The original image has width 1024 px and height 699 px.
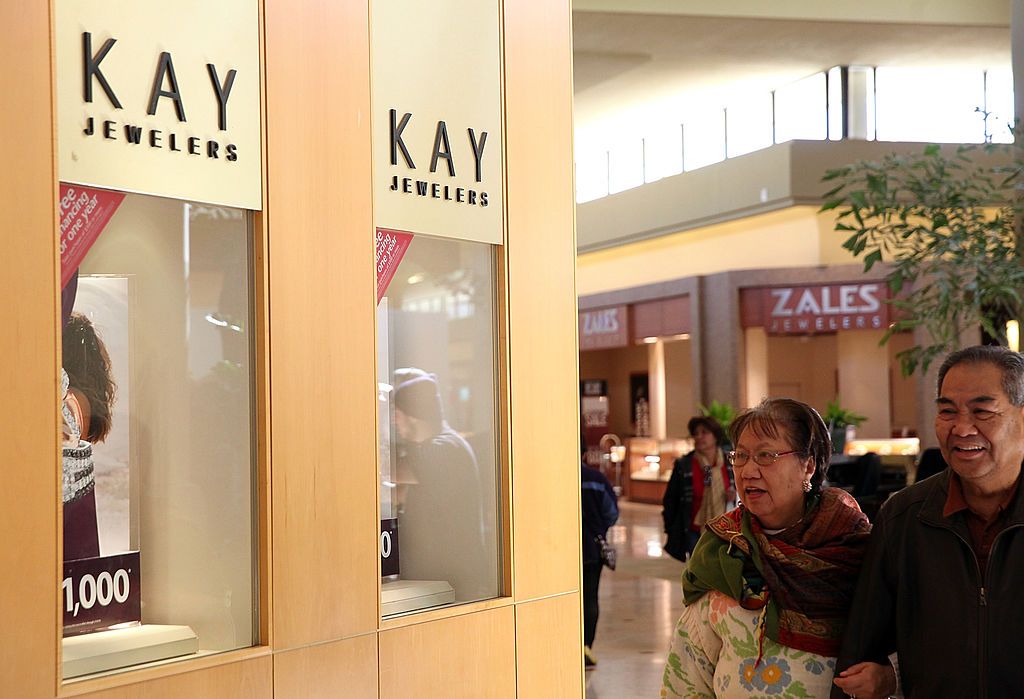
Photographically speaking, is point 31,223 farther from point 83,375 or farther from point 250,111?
point 250,111

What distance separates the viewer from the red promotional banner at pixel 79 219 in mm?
2709

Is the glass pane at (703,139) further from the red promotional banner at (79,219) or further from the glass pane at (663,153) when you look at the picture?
the red promotional banner at (79,219)

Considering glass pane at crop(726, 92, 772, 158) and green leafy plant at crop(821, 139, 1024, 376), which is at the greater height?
glass pane at crop(726, 92, 772, 158)

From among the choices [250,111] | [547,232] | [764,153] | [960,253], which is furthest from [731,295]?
[250,111]

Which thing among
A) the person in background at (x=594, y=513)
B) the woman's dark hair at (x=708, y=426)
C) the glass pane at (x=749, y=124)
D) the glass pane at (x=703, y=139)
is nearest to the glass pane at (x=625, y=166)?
the glass pane at (x=703, y=139)

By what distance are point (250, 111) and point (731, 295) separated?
51.1 ft

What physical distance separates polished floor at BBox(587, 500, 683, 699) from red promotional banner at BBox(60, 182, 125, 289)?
514 cm

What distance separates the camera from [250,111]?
3.11m

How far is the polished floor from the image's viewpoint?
7.43 m

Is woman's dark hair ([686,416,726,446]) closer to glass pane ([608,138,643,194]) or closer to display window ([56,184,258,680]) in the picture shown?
display window ([56,184,258,680])

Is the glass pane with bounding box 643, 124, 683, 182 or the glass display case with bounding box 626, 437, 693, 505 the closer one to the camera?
the glass pane with bounding box 643, 124, 683, 182

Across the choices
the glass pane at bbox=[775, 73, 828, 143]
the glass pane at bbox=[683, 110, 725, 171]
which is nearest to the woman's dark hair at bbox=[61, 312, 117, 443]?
the glass pane at bbox=[775, 73, 828, 143]

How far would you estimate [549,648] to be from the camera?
12.9 feet

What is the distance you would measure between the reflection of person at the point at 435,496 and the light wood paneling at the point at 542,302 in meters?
0.15
